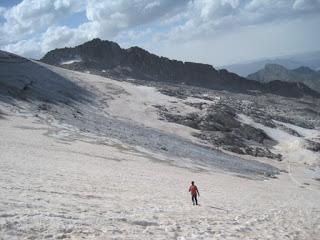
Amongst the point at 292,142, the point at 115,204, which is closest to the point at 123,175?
the point at 115,204

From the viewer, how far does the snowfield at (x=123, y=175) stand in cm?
1652

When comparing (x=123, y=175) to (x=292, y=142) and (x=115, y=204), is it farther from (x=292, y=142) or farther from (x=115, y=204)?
(x=292, y=142)

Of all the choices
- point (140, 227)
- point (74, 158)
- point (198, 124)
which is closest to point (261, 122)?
point (198, 124)

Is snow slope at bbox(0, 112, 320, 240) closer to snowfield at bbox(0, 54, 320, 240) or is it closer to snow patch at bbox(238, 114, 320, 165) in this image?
snowfield at bbox(0, 54, 320, 240)

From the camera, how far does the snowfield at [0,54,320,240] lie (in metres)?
16.5

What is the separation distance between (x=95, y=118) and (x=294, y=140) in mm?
45998

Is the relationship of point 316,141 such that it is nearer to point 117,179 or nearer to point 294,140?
point 294,140

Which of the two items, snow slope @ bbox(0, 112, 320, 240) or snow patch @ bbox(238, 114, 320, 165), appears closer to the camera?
snow slope @ bbox(0, 112, 320, 240)

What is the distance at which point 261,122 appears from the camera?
105438mm

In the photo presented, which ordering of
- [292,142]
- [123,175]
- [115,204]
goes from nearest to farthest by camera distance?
1. [115,204]
2. [123,175]
3. [292,142]

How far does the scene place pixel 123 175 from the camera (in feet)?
115

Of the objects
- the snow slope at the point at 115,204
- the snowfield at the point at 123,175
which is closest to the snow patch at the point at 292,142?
the snowfield at the point at 123,175

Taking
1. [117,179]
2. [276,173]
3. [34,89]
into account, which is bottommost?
[276,173]

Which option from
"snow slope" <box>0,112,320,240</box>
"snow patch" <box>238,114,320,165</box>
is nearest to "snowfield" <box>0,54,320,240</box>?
"snow slope" <box>0,112,320,240</box>
